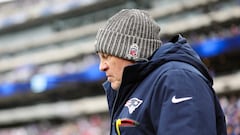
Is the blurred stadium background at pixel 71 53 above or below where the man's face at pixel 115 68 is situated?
below

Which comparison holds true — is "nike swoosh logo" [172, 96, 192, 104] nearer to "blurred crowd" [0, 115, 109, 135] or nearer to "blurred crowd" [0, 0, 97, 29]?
"blurred crowd" [0, 115, 109, 135]

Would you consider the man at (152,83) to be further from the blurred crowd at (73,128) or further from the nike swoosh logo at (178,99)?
the blurred crowd at (73,128)

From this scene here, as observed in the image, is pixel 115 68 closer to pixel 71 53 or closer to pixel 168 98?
pixel 168 98

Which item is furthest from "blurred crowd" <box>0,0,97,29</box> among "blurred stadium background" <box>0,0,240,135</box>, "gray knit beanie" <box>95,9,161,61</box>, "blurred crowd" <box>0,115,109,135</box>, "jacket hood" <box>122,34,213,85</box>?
"jacket hood" <box>122,34,213,85</box>

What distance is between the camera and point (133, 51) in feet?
5.19

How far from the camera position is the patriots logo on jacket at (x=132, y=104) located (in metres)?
1.46

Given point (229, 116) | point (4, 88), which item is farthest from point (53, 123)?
point (229, 116)

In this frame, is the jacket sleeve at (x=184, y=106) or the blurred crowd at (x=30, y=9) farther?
the blurred crowd at (x=30, y=9)

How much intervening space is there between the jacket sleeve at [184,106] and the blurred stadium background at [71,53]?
12497 millimetres

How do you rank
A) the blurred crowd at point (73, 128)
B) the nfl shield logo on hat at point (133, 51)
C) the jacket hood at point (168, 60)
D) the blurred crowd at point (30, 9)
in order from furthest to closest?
the blurred crowd at point (30, 9) → the blurred crowd at point (73, 128) → the nfl shield logo on hat at point (133, 51) → the jacket hood at point (168, 60)

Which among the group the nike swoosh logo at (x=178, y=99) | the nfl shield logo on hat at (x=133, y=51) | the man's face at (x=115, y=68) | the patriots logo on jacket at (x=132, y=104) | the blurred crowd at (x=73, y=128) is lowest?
the blurred crowd at (x=73, y=128)

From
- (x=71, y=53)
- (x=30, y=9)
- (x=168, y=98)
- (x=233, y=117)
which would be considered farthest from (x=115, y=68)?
(x=30, y=9)

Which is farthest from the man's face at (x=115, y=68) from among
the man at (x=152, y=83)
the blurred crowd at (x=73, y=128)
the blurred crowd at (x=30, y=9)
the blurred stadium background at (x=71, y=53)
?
the blurred crowd at (x=30, y=9)

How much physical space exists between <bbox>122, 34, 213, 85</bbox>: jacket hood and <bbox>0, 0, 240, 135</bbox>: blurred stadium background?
12365mm
